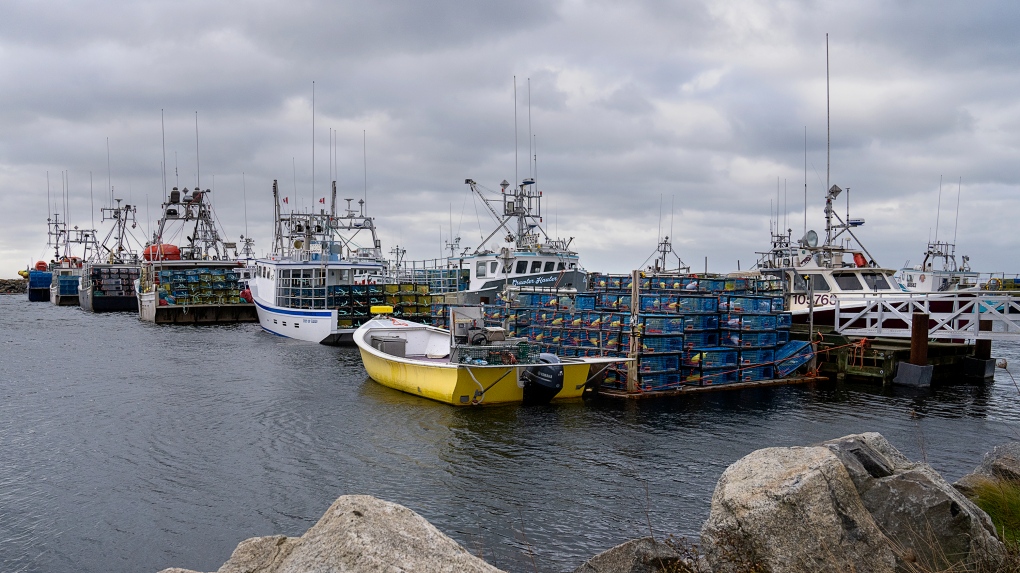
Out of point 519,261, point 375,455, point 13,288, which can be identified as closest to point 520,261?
point 519,261

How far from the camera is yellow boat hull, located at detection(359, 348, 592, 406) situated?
63.8 ft

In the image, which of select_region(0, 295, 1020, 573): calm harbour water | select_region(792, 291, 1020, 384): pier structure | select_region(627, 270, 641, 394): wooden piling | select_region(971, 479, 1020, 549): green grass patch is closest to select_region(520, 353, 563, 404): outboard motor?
select_region(0, 295, 1020, 573): calm harbour water

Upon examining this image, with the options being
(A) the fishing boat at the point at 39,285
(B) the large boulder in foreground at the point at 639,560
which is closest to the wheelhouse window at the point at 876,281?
(B) the large boulder in foreground at the point at 639,560

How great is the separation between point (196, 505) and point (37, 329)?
44.3 m

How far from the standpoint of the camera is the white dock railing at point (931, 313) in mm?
22828

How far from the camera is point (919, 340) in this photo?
23984mm

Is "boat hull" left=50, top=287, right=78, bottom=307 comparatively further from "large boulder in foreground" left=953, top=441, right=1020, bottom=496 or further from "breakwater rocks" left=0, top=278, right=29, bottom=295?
"large boulder in foreground" left=953, top=441, right=1020, bottom=496

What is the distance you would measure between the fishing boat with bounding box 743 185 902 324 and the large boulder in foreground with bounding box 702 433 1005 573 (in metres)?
20.6

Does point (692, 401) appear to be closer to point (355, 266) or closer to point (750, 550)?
point (750, 550)

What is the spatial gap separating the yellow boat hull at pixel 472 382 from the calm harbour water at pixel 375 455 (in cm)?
45

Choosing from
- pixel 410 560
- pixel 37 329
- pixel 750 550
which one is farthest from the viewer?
pixel 37 329

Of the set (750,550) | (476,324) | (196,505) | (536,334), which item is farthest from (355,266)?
(750,550)

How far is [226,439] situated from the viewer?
17469 mm

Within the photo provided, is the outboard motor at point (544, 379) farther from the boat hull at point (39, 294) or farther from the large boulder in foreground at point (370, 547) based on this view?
the boat hull at point (39, 294)
